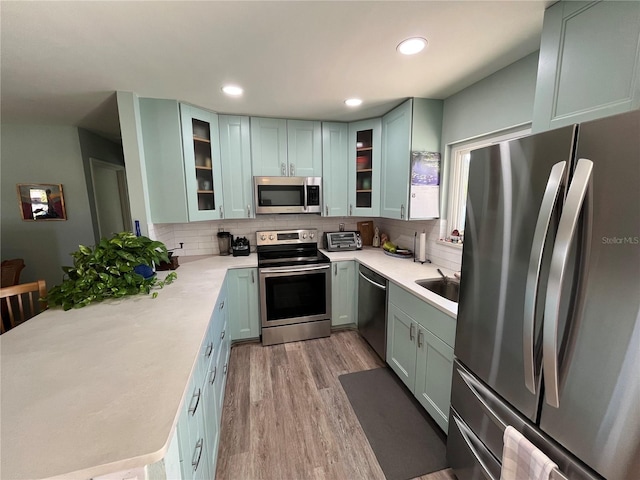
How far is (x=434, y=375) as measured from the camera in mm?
1625

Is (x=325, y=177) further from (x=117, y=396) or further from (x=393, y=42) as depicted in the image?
(x=117, y=396)

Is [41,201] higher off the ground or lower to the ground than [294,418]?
higher

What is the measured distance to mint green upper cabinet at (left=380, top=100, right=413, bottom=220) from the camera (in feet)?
7.57

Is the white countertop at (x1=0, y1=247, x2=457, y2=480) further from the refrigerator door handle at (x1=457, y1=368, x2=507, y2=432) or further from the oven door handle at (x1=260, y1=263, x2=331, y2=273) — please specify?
the oven door handle at (x1=260, y1=263, x2=331, y2=273)

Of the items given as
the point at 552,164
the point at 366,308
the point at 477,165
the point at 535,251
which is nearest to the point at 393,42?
the point at 477,165

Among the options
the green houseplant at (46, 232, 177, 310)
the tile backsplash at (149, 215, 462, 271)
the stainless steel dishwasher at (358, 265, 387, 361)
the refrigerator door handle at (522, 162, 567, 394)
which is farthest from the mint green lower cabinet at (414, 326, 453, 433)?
the green houseplant at (46, 232, 177, 310)

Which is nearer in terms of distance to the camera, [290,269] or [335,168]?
[290,269]

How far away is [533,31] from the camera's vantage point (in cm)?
130

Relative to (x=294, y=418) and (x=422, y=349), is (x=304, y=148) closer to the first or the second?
(x=422, y=349)

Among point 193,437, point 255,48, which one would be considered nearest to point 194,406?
point 193,437

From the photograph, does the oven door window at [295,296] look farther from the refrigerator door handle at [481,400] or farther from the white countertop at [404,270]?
the refrigerator door handle at [481,400]

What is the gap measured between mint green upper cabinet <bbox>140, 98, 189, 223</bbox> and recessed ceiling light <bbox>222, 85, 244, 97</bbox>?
1.72ft

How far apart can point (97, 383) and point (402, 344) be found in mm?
1828

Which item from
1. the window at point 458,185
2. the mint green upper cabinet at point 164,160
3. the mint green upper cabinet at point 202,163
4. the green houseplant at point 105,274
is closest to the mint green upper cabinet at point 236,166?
the mint green upper cabinet at point 202,163
